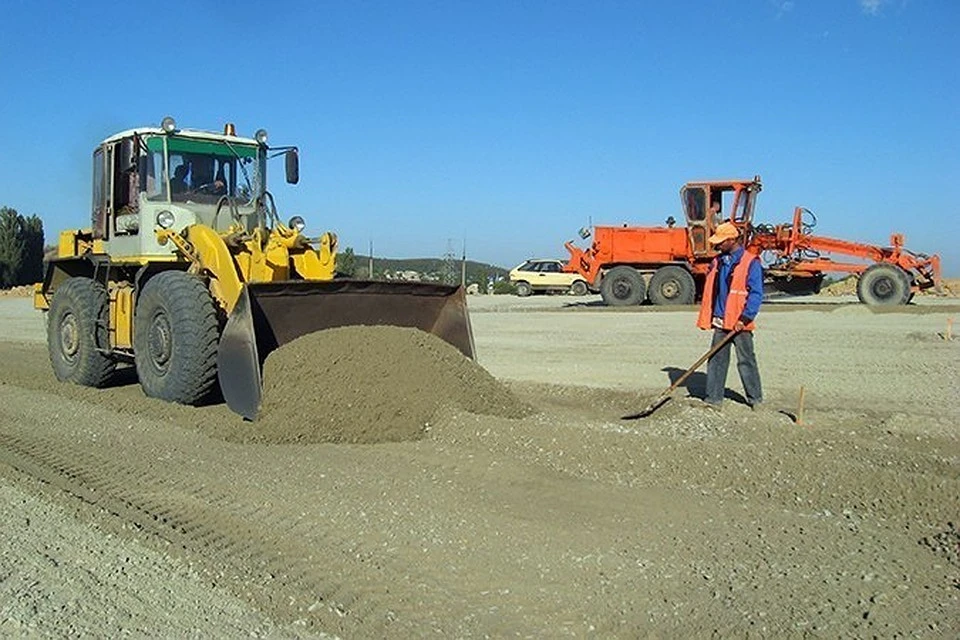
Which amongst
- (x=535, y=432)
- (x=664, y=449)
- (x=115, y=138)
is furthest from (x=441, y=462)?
(x=115, y=138)

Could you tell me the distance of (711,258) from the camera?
2214 cm

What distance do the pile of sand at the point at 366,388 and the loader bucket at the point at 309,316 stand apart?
9.9 inches

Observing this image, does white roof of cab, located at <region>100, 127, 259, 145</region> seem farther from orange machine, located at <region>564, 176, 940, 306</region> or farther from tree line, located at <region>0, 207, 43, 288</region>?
tree line, located at <region>0, 207, 43, 288</region>

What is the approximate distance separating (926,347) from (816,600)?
10.2 m

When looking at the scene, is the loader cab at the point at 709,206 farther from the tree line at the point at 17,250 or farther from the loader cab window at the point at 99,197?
the tree line at the point at 17,250

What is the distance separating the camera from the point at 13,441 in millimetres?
6961

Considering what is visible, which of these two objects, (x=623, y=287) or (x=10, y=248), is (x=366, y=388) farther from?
(x=10, y=248)

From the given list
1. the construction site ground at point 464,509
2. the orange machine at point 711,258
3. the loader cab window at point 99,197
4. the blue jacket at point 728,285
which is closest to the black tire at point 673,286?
the orange machine at point 711,258

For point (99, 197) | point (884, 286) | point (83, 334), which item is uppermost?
point (99, 197)

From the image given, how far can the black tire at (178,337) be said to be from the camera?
800cm

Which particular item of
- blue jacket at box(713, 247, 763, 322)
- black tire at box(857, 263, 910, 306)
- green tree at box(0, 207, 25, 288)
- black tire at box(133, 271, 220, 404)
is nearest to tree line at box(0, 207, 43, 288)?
green tree at box(0, 207, 25, 288)

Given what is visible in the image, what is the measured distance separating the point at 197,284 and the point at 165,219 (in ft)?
4.35

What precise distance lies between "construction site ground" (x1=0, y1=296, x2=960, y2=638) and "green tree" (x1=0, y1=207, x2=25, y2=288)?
48639mm

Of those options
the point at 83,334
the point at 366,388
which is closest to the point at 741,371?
the point at 366,388
